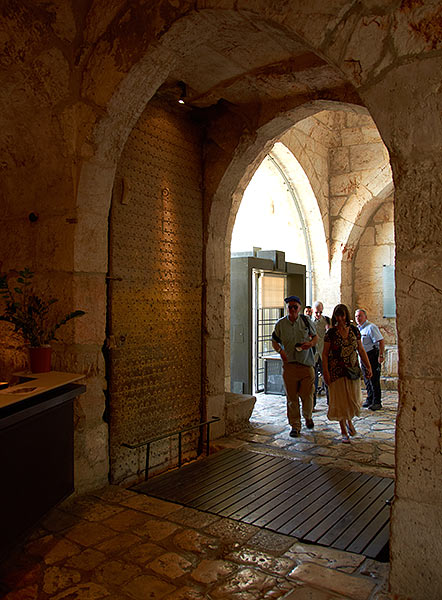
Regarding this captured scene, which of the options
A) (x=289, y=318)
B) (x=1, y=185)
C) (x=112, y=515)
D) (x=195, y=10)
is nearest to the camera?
(x=195, y=10)

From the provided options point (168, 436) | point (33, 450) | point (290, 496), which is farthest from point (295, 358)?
point (33, 450)

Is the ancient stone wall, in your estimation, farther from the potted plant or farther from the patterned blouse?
the potted plant

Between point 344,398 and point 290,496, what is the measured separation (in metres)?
1.48

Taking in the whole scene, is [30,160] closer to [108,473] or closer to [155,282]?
[155,282]

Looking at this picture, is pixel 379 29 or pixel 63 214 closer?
pixel 379 29

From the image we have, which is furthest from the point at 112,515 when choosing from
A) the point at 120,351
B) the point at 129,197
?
the point at 129,197

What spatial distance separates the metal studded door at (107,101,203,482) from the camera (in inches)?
156

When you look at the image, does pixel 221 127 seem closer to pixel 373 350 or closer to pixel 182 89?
pixel 182 89

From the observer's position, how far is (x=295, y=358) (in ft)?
16.5

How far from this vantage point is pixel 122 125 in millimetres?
3465

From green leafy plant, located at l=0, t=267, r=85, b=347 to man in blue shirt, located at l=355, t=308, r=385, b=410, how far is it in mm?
4185

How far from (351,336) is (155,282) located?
6.27 feet

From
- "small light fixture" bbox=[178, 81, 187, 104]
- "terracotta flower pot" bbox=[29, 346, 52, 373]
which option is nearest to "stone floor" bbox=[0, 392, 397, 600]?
"terracotta flower pot" bbox=[29, 346, 52, 373]

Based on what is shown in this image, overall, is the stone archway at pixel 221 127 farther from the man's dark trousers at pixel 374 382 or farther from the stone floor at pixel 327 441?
the man's dark trousers at pixel 374 382
